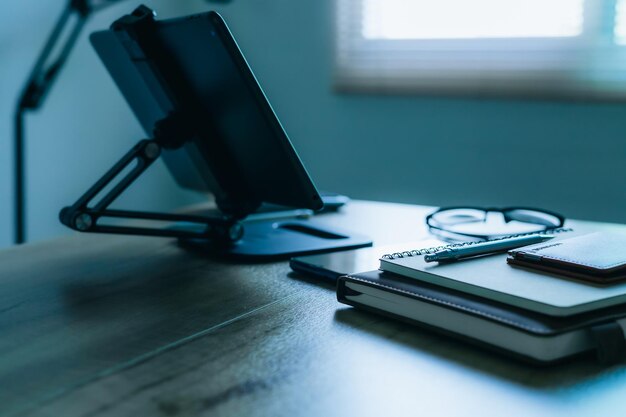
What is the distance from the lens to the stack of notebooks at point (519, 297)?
60 centimetres

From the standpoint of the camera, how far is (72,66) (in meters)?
2.52

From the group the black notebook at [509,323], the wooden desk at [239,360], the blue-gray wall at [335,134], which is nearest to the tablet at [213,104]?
the wooden desk at [239,360]

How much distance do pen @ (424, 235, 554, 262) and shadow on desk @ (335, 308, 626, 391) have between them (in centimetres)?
8

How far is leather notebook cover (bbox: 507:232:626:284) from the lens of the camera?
67cm

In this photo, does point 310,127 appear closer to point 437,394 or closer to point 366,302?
point 366,302

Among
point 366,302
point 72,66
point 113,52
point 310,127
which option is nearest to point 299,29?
point 310,127

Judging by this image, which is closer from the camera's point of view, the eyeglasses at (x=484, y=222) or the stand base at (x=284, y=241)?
the stand base at (x=284, y=241)

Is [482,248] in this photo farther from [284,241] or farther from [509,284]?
[284,241]

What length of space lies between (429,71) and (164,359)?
1.90 m

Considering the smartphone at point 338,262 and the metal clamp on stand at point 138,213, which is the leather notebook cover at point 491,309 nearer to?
the smartphone at point 338,262

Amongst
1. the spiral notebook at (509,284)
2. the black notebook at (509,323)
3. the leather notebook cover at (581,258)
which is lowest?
the black notebook at (509,323)

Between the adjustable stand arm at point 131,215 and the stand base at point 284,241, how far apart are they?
0.02 meters

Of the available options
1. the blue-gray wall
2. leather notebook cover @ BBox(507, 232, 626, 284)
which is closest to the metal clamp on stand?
leather notebook cover @ BBox(507, 232, 626, 284)

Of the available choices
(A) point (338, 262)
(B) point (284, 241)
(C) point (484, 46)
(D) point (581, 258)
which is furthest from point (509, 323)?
(C) point (484, 46)
